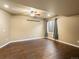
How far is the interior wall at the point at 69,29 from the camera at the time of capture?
15.2 ft

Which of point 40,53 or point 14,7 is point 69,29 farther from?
point 14,7

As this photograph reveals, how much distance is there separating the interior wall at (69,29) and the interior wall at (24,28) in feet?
7.99

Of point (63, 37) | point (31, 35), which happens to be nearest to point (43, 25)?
point (31, 35)

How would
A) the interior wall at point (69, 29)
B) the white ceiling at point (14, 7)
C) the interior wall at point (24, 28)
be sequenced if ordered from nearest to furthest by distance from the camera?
the white ceiling at point (14, 7) < the interior wall at point (69, 29) < the interior wall at point (24, 28)

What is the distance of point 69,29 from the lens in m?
5.13

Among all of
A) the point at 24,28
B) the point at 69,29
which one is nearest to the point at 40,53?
the point at 69,29

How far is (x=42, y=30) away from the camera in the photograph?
27.0 ft

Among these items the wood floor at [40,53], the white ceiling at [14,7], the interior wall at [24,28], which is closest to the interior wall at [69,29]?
the wood floor at [40,53]

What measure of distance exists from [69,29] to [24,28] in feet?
12.6

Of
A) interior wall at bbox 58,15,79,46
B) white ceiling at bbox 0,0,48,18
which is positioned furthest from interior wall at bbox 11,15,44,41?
interior wall at bbox 58,15,79,46

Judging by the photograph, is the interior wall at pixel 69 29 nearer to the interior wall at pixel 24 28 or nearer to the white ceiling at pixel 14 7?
the white ceiling at pixel 14 7

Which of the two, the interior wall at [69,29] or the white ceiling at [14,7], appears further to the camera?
the interior wall at [69,29]

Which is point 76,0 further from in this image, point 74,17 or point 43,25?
point 43,25

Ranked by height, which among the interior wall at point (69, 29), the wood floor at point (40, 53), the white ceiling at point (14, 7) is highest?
the white ceiling at point (14, 7)
